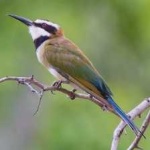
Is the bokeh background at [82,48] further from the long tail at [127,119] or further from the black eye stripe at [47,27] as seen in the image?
the long tail at [127,119]

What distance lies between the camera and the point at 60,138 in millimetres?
5473

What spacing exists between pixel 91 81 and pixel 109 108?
0.29m

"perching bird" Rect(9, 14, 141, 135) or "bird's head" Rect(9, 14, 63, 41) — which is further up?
"bird's head" Rect(9, 14, 63, 41)

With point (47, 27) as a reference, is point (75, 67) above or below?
below

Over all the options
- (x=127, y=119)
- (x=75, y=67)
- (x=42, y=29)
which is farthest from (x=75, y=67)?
(x=127, y=119)

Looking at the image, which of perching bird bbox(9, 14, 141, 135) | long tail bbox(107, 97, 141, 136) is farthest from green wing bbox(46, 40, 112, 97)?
long tail bbox(107, 97, 141, 136)

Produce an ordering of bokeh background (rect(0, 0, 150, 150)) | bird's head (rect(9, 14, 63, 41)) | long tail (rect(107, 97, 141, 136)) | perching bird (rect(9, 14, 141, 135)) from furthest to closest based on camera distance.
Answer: bokeh background (rect(0, 0, 150, 150))
bird's head (rect(9, 14, 63, 41))
perching bird (rect(9, 14, 141, 135))
long tail (rect(107, 97, 141, 136))

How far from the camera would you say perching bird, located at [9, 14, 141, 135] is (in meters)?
3.27

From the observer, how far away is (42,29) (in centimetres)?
362

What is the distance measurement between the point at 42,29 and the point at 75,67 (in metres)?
0.26

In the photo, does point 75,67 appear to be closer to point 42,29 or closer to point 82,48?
point 42,29

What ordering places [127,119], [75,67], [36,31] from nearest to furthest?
[127,119]
[75,67]
[36,31]

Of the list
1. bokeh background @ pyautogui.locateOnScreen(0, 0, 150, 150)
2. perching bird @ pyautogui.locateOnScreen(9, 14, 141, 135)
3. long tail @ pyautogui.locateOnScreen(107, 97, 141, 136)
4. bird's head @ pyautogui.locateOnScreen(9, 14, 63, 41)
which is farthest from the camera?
bokeh background @ pyautogui.locateOnScreen(0, 0, 150, 150)

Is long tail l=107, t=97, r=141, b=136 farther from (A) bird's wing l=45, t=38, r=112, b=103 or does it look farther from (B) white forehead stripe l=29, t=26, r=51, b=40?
(B) white forehead stripe l=29, t=26, r=51, b=40
